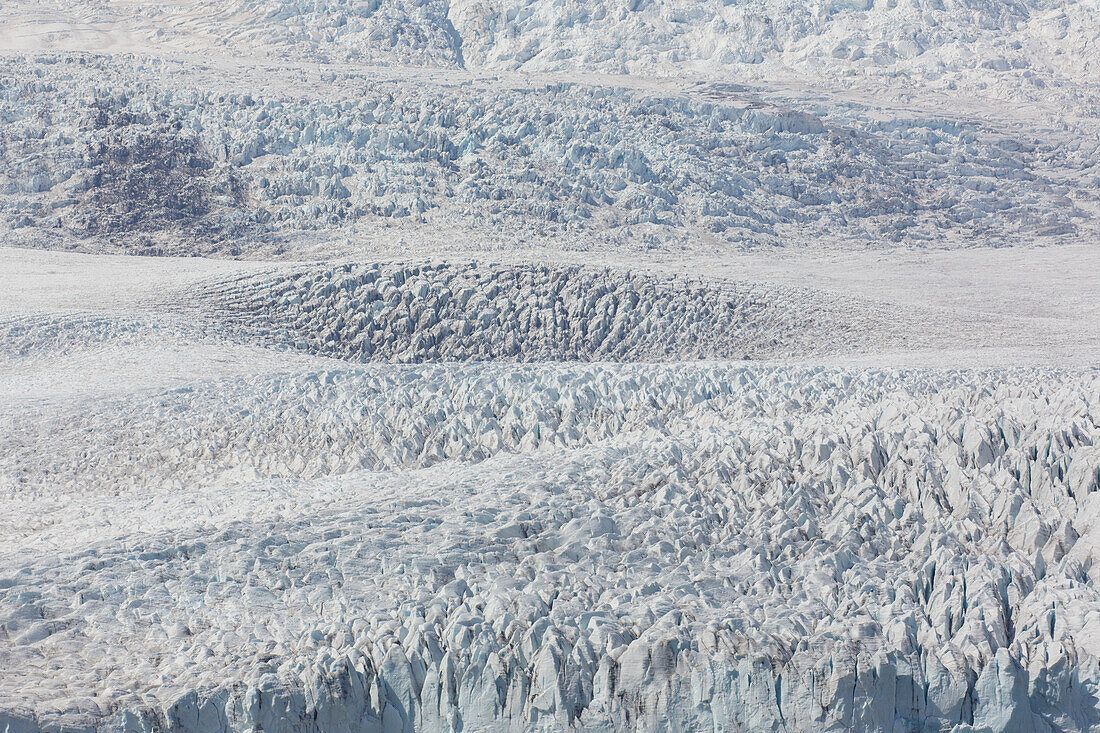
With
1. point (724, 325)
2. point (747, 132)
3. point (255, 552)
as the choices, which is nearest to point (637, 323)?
point (724, 325)

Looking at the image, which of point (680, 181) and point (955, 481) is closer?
point (955, 481)

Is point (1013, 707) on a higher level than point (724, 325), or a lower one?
higher

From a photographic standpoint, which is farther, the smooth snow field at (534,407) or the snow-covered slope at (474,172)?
the snow-covered slope at (474,172)

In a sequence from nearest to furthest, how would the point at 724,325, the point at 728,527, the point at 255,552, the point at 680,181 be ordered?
1. the point at 255,552
2. the point at 728,527
3. the point at 724,325
4. the point at 680,181

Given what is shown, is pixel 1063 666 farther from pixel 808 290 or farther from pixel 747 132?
pixel 747 132

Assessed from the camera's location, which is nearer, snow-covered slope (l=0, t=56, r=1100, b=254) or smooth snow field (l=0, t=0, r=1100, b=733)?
smooth snow field (l=0, t=0, r=1100, b=733)

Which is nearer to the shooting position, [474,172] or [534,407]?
[534,407]

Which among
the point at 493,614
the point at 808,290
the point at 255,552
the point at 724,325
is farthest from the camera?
the point at 808,290

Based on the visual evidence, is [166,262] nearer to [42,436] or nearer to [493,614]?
[42,436]
